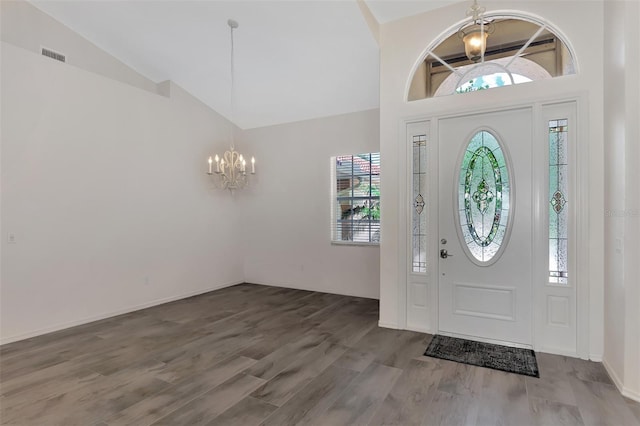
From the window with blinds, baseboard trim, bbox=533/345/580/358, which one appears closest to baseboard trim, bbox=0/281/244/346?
the window with blinds

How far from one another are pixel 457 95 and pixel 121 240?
4.75 meters

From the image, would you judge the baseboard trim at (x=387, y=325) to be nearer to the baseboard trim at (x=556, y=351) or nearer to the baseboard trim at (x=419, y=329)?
the baseboard trim at (x=419, y=329)

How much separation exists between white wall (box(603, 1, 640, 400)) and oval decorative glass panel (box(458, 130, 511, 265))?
0.83m

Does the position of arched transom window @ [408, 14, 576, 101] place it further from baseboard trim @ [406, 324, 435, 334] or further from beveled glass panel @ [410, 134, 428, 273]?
baseboard trim @ [406, 324, 435, 334]

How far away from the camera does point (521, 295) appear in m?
3.38

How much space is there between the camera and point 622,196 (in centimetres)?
261

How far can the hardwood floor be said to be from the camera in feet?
7.59

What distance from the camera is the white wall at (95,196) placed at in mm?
3863

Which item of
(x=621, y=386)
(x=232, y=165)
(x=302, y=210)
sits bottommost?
(x=621, y=386)

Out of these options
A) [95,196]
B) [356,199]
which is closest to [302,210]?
[356,199]

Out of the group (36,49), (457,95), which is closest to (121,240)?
(36,49)

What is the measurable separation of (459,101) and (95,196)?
4680 millimetres

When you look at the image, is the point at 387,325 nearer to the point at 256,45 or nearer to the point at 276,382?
the point at 276,382

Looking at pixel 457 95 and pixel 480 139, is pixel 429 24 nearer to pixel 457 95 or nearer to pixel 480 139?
pixel 457 95
